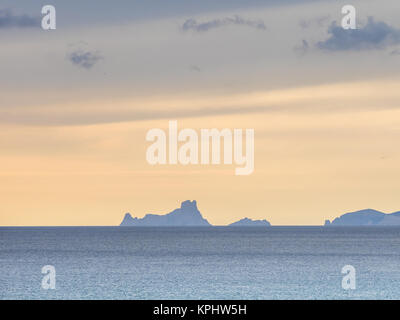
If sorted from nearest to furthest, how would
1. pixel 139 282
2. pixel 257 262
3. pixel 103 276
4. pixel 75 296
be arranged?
pixel 75 296 < pixel 139 282 < pixel 103 276 < pixel 257 262

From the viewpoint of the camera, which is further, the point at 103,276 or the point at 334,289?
the point at 103,276

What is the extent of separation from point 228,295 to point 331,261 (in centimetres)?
5569

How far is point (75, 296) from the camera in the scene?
66500 millimetres

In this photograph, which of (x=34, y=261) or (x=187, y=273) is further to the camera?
(x=34, y=261)

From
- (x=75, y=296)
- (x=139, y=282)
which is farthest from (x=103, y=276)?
(x=75, y=296)

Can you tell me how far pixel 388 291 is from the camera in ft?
232
